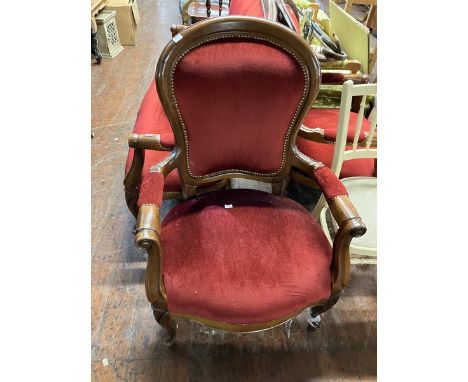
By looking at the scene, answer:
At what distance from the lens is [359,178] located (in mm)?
1450

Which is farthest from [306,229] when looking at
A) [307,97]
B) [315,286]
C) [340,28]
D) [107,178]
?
[340,28]

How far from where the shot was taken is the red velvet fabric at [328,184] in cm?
108

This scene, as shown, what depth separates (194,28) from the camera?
95 centimetres

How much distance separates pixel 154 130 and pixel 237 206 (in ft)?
2.02

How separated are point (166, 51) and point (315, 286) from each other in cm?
77

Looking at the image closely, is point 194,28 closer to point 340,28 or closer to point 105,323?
point 105,323

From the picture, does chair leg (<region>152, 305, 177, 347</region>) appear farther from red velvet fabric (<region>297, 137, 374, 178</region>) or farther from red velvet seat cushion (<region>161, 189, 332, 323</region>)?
red velvet fabric (<region>297, 137, 374, 178</region>)

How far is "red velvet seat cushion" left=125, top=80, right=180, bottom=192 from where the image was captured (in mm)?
1372

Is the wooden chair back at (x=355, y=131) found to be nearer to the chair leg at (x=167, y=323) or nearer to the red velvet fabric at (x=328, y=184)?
the red velvet fabric at (x=328, y=184)

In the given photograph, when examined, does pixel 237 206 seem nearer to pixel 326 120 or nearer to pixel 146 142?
pixel 146 142

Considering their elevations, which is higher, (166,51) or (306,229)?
(166,51)

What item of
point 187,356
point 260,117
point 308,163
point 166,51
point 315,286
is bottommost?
point 187,356

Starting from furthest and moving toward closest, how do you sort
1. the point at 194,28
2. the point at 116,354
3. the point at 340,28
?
the point at 340,28
the point at 116,354
the point at 194,28

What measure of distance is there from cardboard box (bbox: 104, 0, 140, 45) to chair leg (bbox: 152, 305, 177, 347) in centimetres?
311
